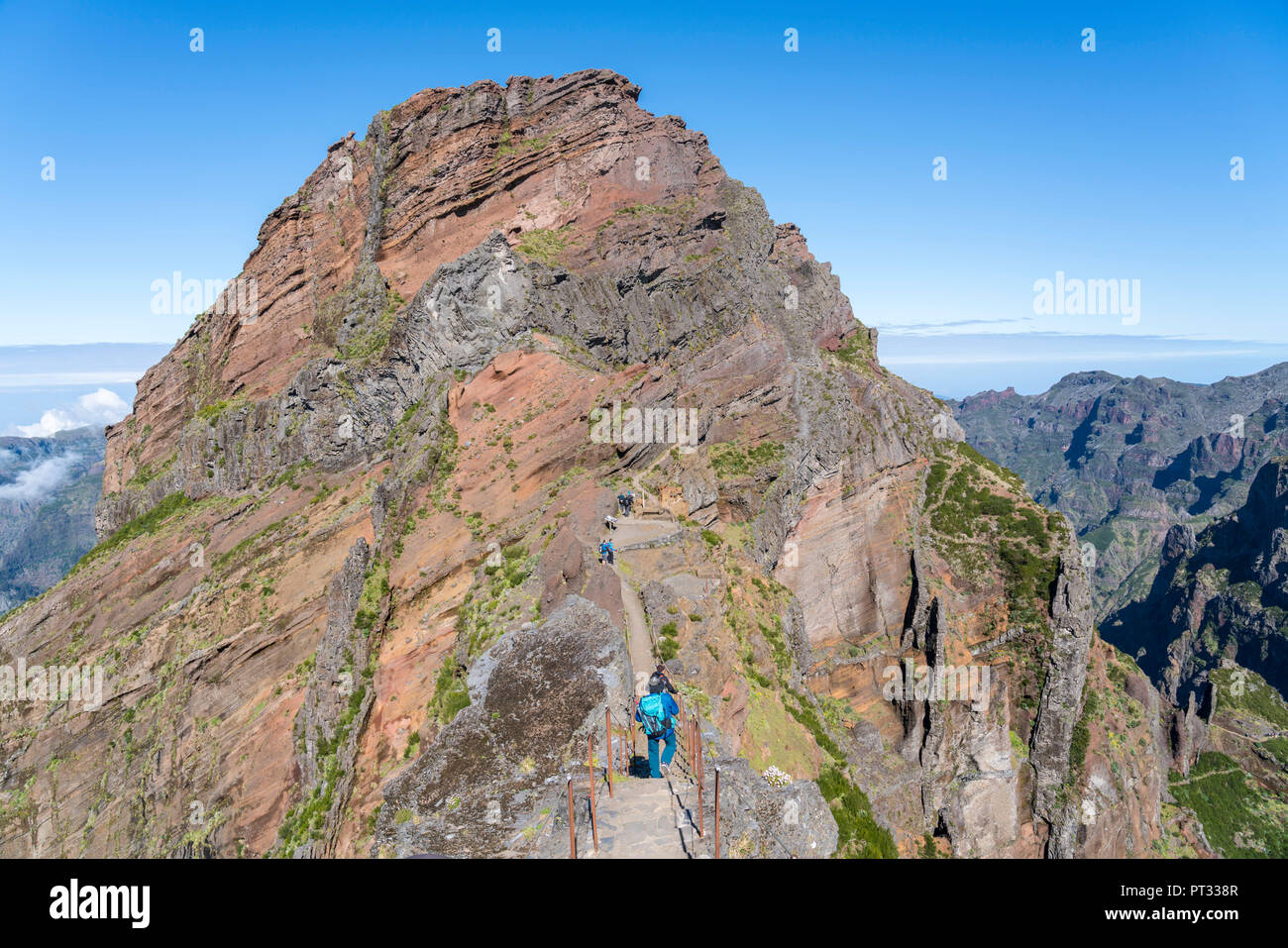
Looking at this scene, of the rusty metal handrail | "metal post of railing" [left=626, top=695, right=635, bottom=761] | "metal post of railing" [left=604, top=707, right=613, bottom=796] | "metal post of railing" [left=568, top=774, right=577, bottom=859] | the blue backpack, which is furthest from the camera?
"metal post of railing" [left=626, top=695, right=635, bottom=761]

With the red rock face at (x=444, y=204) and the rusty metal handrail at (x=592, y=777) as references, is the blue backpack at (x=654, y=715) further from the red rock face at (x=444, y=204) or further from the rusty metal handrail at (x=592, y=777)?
the red rock face at (x=444, y=204)

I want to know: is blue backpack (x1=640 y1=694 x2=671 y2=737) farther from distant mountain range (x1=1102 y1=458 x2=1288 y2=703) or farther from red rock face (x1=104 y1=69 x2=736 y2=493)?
distant mountain range (x1=1102 y1=458 x2=1288 y2=703)

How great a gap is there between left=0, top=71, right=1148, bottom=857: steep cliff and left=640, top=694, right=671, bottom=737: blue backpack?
4.14 m

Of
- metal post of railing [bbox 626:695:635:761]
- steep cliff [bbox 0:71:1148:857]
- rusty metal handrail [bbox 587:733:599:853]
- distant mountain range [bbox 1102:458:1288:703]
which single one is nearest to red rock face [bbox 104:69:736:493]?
steep cliff [bbox 0:71:1148:857]

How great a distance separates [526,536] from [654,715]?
69.8 ft

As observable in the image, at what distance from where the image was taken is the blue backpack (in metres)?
14.6

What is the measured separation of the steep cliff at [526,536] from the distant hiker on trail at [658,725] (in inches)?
147

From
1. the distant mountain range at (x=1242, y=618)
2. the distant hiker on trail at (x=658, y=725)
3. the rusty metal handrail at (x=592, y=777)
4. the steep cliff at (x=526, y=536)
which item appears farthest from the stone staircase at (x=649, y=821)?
the distant mountain range at (x=1242, y=618)

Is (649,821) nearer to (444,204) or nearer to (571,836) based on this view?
(571,836)

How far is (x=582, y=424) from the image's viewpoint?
42594 mm

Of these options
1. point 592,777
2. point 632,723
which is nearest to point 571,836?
point 592,777

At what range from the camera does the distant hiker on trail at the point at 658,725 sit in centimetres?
1465
